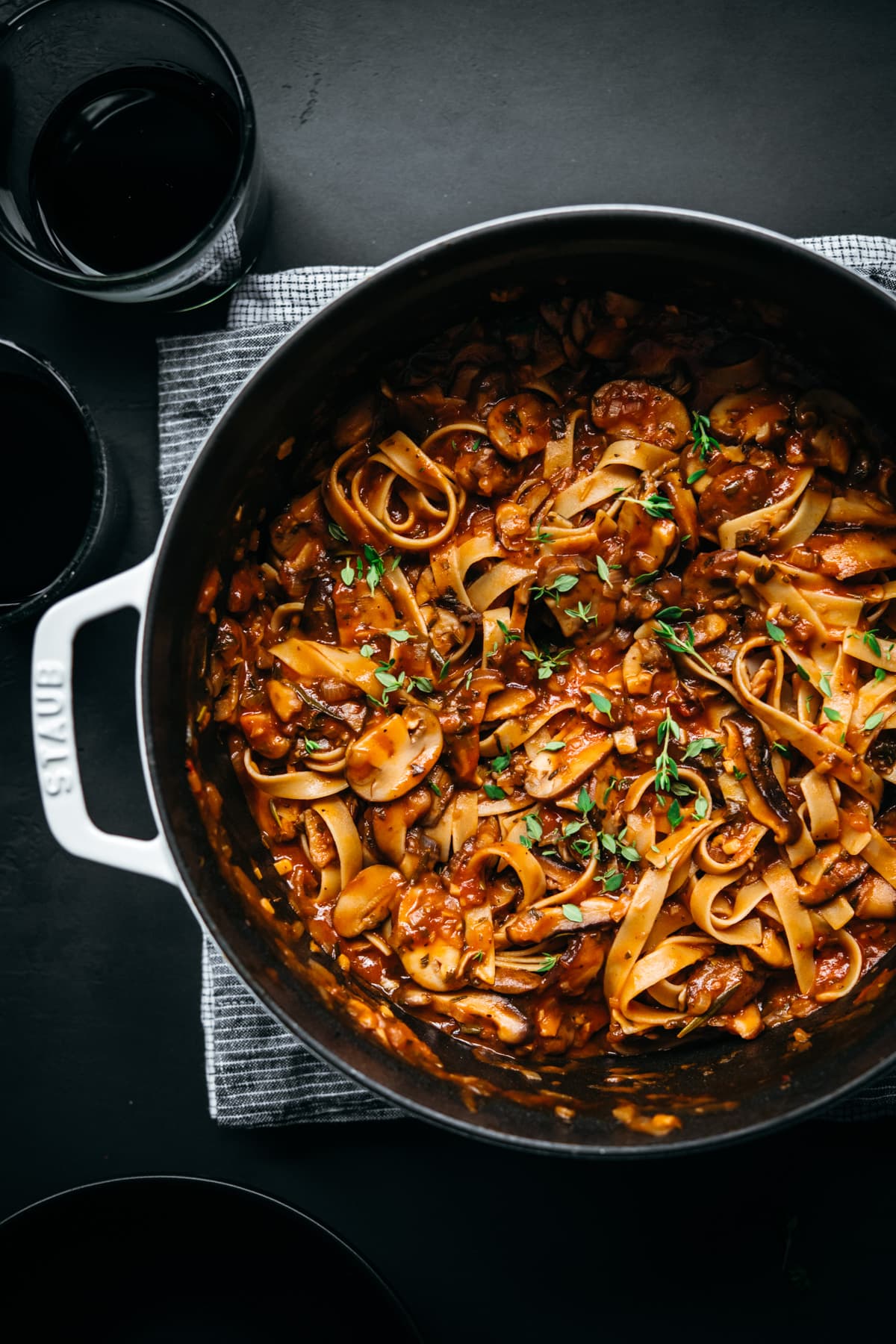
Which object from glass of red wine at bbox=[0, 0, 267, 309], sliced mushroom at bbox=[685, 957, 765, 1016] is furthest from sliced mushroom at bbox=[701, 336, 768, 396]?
sliced mushroom at bbox=[685, 957, 765, 1016]

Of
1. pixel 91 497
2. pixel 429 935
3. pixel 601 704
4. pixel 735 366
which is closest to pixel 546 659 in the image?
pixel 601 704

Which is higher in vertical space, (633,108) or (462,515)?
(633,108)

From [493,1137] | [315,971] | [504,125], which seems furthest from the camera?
[504,125]

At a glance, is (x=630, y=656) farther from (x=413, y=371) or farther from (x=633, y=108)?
(x=633, y=108)

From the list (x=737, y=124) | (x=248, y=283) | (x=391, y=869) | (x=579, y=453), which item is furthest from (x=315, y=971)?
(x=737, y=124)

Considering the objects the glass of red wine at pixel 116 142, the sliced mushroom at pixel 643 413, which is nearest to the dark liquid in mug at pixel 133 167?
the glass of red wine at pixel 116 142

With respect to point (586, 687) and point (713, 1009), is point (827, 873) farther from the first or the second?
point (586, 687)

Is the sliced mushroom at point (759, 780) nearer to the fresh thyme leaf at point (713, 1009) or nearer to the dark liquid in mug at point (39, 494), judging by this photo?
the fresh thyme leaf at point (713, 1009)

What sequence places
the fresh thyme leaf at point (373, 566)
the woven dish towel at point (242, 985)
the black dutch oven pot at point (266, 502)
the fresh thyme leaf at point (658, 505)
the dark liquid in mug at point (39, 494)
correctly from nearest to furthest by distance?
the black dutch oven pot at point (266, 502) → the fresh thyme leaf at point (658, 505) → the fresh thyme leaf at point (373, 566) → the woven dish towel at point (242, 985) → the dark liquid in mug at point (39, 494)
